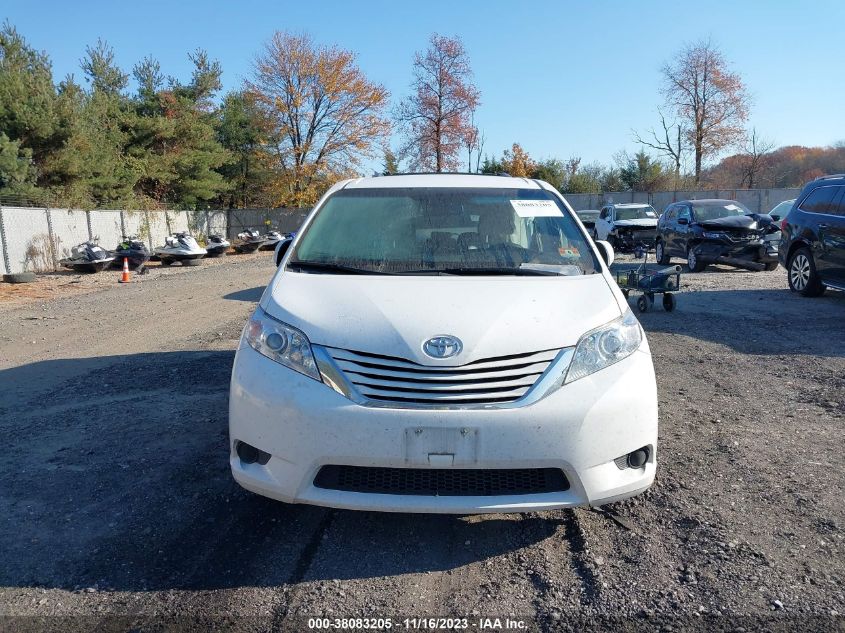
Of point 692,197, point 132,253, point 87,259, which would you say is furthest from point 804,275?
point 692,197

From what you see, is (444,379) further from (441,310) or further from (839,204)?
(839,204)

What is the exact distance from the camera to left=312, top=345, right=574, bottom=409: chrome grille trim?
9.18ft

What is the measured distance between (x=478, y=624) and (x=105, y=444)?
3215 millimetres

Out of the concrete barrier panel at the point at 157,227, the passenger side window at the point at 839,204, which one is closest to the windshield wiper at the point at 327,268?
the passenger side window at the point at 839,204

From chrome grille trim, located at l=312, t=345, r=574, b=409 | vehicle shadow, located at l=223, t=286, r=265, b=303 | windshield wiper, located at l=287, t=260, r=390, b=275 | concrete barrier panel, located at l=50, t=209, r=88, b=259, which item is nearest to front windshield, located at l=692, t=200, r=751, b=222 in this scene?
vehicle shadow, located at l=223, t=286, r=265, b=303

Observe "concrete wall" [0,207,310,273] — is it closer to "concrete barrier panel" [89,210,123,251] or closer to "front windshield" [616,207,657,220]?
"concrete barrier panel" [89,210,123,251]

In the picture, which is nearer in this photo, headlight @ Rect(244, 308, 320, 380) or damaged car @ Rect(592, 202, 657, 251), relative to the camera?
headlight @ Rect(244, 308, 320, 380)

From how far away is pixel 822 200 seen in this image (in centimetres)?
1062

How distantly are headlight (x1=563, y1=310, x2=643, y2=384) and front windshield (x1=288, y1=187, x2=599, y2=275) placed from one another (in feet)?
2.13

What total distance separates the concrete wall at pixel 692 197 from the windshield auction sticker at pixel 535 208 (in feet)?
104

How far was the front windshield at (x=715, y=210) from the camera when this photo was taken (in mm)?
15859

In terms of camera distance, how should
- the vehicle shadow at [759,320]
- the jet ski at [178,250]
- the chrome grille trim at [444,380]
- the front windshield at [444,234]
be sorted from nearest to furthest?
the chrome grille trim at [444,380]
the front windshield at [444,234]
the vehicle shadow at [759,320]
the jet ski at [178,250]

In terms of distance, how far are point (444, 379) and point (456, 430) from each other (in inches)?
9.0

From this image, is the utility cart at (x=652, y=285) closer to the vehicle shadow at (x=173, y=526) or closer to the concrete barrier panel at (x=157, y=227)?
the vehicle shadow at (x=173, y=526)
